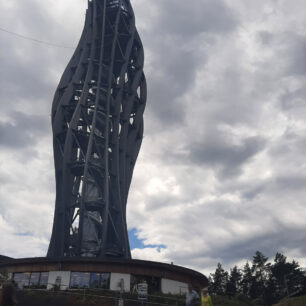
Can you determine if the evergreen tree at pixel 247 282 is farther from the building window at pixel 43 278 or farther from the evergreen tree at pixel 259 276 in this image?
the building window at pixel 43 278

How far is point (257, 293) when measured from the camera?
6662 centimetres

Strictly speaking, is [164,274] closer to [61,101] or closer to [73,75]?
[61,101]

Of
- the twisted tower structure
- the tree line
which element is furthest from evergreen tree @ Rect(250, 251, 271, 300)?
the twisted tower structure

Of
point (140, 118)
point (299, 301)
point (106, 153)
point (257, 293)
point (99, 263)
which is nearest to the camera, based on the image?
point (299, 301)

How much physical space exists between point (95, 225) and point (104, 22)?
28880mm

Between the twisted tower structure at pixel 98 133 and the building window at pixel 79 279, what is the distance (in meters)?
11.5

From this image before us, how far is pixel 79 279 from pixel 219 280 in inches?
1745

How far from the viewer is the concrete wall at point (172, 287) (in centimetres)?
3300

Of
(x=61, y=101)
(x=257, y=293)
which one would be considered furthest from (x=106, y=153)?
(x=257, y=293)

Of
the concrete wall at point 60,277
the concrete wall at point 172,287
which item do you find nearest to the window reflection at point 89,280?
the concrete wall at point 60,277

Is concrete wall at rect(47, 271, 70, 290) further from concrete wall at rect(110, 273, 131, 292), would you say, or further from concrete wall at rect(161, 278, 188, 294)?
concrete wall at rect(161, 278, 188, 294)

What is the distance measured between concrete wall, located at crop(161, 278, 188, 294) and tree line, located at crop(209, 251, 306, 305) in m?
32.3

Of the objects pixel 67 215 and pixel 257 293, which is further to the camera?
pixel 257 293

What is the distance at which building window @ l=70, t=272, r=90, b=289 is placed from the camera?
31.5 metres
